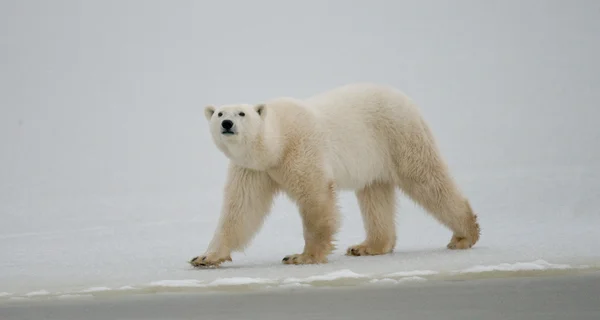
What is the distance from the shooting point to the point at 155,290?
595cm

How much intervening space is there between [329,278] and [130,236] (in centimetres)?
394

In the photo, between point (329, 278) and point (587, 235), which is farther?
point (587, 235)

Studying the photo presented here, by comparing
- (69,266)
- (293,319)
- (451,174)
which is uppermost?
(451,174)

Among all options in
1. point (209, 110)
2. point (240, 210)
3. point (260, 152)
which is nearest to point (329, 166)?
point (260, 152)

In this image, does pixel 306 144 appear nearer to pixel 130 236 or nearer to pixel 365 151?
pixel 365 151

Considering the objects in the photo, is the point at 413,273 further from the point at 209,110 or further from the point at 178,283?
the point at 209,110

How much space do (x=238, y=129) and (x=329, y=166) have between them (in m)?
0.91

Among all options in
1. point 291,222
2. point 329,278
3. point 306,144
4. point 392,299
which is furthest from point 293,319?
point 291,222

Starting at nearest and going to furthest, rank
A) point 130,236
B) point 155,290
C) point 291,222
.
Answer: point 155,290
point 130,236
point 291,222

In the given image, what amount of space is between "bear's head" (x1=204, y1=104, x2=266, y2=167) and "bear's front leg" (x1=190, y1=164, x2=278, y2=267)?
28 cm

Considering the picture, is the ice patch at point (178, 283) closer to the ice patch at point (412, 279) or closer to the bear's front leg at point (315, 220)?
the bear's front leg at point (315, 220)

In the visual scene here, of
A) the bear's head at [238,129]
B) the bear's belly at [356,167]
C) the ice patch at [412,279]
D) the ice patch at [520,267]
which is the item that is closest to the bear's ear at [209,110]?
the bear's head at [238,129]

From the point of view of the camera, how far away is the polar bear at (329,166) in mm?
6930

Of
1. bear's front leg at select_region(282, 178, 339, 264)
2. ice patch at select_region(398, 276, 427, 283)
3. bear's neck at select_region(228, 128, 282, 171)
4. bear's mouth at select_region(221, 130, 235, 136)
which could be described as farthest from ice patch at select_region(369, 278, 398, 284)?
bear's mouth at select_region(221, 130, 235, 136)
